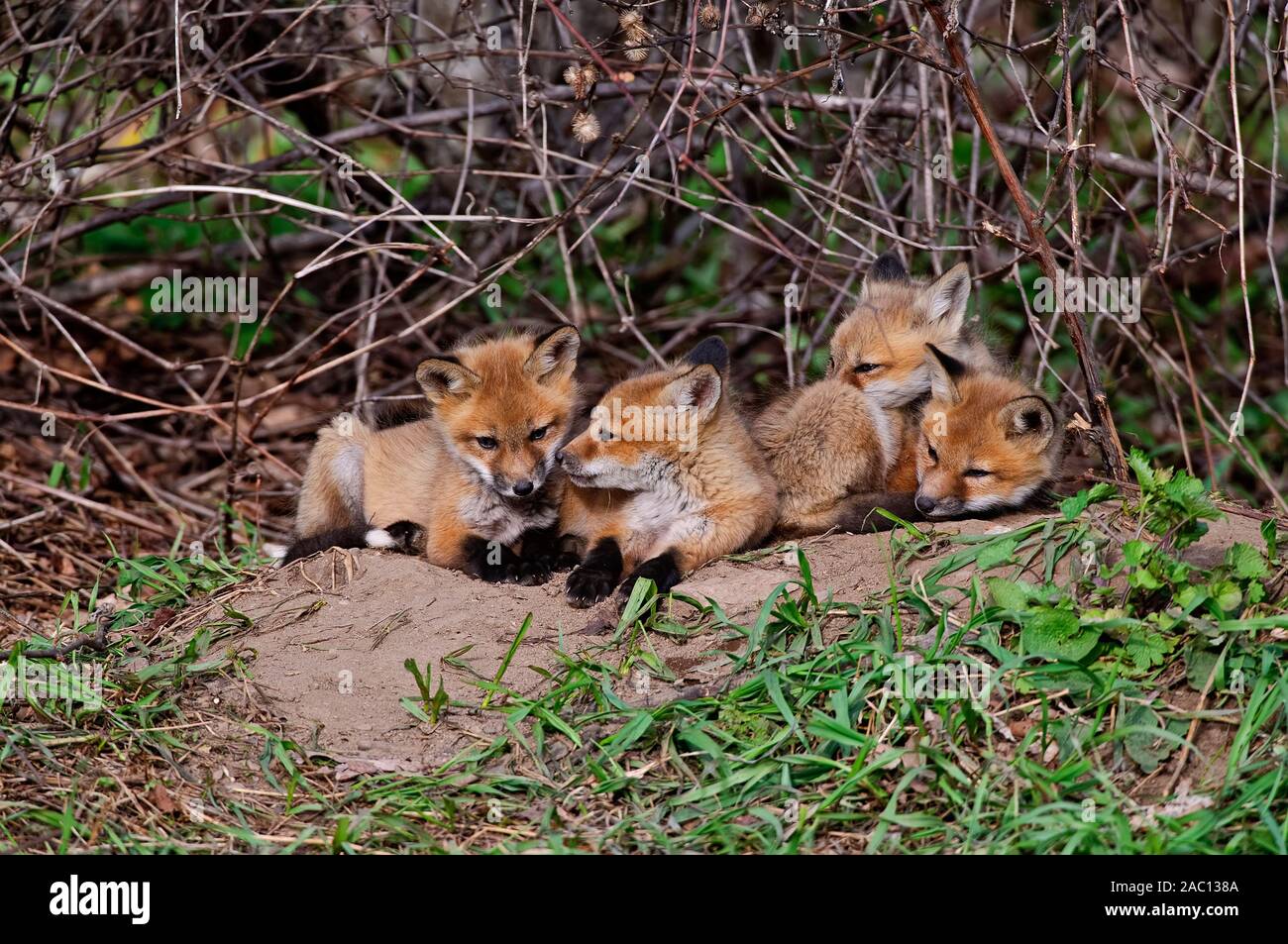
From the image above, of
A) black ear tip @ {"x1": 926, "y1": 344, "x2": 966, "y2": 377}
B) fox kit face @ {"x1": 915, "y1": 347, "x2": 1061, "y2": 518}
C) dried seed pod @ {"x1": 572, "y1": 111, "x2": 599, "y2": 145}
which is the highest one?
dried seed pod @ {"x1": 572, "y1": 111, "x2": 599, "y2": 145}

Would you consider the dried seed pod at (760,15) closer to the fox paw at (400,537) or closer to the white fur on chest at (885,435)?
the white fur on chest at (885,435)

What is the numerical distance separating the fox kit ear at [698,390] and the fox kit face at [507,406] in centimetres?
60

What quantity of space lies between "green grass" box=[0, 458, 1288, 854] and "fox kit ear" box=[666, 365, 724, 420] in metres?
1.03

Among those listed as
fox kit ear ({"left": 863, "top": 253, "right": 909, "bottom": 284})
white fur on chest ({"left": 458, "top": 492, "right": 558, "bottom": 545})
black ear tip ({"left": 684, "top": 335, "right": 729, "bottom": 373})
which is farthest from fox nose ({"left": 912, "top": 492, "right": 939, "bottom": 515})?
white fur on chest ({"left": 458, "top": 492, "right": 558, "bottom": 545})

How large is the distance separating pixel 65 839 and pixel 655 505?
8.54ft

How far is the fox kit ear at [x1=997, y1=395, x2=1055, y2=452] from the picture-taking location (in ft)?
16.6

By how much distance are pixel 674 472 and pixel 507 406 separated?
2.60 ft

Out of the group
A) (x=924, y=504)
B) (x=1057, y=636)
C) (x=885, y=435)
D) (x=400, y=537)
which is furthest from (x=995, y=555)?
(x=400, y=537)

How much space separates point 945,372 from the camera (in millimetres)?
5227

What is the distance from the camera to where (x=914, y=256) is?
7113 mm

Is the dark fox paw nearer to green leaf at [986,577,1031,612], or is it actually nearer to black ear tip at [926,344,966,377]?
black ear tip at [926,344,966,377]

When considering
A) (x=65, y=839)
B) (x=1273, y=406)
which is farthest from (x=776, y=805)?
(x=1273, y=406)

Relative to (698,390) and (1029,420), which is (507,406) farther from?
(1029,420)
